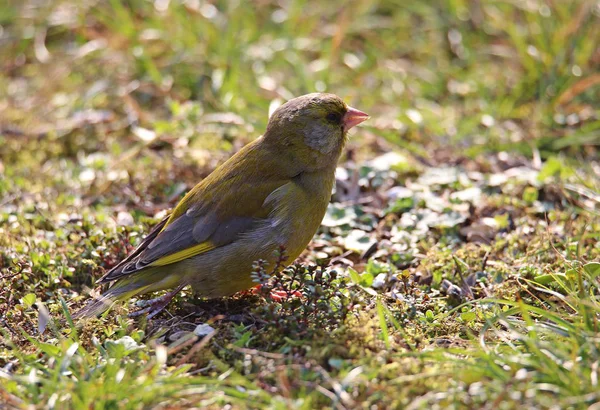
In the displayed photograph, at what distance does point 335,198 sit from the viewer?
5672 mm

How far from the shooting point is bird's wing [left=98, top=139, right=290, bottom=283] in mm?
4172

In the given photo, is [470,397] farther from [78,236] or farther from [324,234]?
[78,236]

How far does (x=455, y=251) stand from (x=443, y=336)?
1098 millimetres

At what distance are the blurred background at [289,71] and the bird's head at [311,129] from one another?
1633mm

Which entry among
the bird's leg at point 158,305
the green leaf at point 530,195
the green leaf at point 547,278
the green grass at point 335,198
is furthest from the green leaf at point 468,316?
the green leaf at point 530,195

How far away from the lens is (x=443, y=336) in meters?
3.90

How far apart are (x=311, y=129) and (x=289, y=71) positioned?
10.2 ft

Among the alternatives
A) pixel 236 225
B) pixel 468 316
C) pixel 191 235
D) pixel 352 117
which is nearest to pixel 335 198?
pixel 352 117

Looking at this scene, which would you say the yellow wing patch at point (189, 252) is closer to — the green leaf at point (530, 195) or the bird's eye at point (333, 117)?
the bird's eye at point (333, 117)

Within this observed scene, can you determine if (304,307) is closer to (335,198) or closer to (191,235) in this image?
(191,235)

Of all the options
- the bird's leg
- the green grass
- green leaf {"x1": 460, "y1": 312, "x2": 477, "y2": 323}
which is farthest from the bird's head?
green leaf {"x1": 460, "y1": 312, "x2": 477, "y2": 323}

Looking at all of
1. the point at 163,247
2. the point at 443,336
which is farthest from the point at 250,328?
the point at 443,336

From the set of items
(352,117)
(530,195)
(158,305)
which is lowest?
(530,195)

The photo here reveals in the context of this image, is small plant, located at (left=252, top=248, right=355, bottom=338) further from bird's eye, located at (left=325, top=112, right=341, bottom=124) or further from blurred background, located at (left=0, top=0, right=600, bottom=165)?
blurred background, located at (left=0, top=0, right=600, bottom=165)
